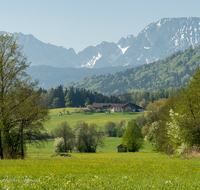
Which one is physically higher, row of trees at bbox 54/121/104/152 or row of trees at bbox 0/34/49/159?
row of trees at bbox 0/34/49/159

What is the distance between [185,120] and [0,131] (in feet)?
87.8

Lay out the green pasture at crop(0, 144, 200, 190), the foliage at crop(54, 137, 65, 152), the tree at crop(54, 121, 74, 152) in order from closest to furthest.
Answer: the green pasture at crop(0, 144, 200, 190) → the foliage at crop(54, 137, 65, 152) → the tree at crop(54, 121, 74, 152)

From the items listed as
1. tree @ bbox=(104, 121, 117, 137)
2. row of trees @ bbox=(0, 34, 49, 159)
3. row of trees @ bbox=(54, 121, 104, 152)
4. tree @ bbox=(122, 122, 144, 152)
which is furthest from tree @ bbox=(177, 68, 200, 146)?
tree @ bbox=(104, 121, 117, 137)

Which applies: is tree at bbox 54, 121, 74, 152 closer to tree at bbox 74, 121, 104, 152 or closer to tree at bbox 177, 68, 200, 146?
tree at bbox 74, 121, 104, 152

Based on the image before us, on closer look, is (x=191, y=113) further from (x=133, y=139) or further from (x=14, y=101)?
(x=133, y=139)

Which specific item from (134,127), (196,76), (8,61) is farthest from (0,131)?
(134,127)

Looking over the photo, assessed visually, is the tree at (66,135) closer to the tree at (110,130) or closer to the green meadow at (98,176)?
the tree at (110,130)

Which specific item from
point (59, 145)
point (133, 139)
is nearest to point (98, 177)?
point (133, 139)

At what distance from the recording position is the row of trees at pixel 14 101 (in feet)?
95.7

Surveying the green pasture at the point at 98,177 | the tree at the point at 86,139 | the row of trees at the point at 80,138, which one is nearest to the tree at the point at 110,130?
the row of trees at the point at 80,138

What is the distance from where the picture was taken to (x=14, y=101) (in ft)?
96.9

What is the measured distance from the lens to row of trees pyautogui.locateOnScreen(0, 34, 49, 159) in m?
29.2

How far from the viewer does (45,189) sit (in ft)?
35.0

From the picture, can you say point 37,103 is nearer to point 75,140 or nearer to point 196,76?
point 196,76
